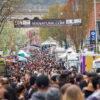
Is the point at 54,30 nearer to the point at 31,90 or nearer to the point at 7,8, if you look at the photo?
the point at 7,8

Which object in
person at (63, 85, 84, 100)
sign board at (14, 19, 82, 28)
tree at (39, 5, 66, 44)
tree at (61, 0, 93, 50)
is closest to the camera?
person at (63, 85, 84, 100)

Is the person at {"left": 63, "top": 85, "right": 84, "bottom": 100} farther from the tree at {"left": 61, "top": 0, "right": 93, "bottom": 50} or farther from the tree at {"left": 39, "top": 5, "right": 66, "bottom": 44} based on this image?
the tree at {"left": 39, "top": 5, "right": 66, "bottom": 44}

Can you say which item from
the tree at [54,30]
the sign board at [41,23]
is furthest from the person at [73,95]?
the tree at [54,30]

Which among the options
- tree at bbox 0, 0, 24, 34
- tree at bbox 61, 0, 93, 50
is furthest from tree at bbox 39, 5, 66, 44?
tree at bbox 0, 0, 24, 34

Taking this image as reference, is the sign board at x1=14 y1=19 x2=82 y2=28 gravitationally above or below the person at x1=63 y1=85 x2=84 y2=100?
above

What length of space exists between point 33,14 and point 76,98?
136811mm

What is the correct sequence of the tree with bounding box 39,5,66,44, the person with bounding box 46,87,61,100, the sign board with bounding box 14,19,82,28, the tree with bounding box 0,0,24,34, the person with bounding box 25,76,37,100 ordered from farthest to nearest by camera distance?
1. the tree with bounding box 39,5,66,44
2. the sign board with bounding box 14,19,82,28
3. the tree with bounding box 0,0,24,34
4. the person with bounding box 25,76,37,100
5. the person with bounding box 46,87,61,100

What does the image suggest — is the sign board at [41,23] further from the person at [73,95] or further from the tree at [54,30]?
the tree at [54,30]

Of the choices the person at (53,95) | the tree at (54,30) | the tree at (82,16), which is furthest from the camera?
the tree at (54,30)

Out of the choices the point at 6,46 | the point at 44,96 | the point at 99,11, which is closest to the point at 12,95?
the point at 44,96

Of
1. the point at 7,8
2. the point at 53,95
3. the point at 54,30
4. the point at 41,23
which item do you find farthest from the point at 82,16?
the point at 53,95

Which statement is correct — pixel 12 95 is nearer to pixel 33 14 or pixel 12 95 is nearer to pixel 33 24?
pixel 33 24

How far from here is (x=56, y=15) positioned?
87562 millimetres

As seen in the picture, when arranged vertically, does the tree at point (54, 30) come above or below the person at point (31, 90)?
above
